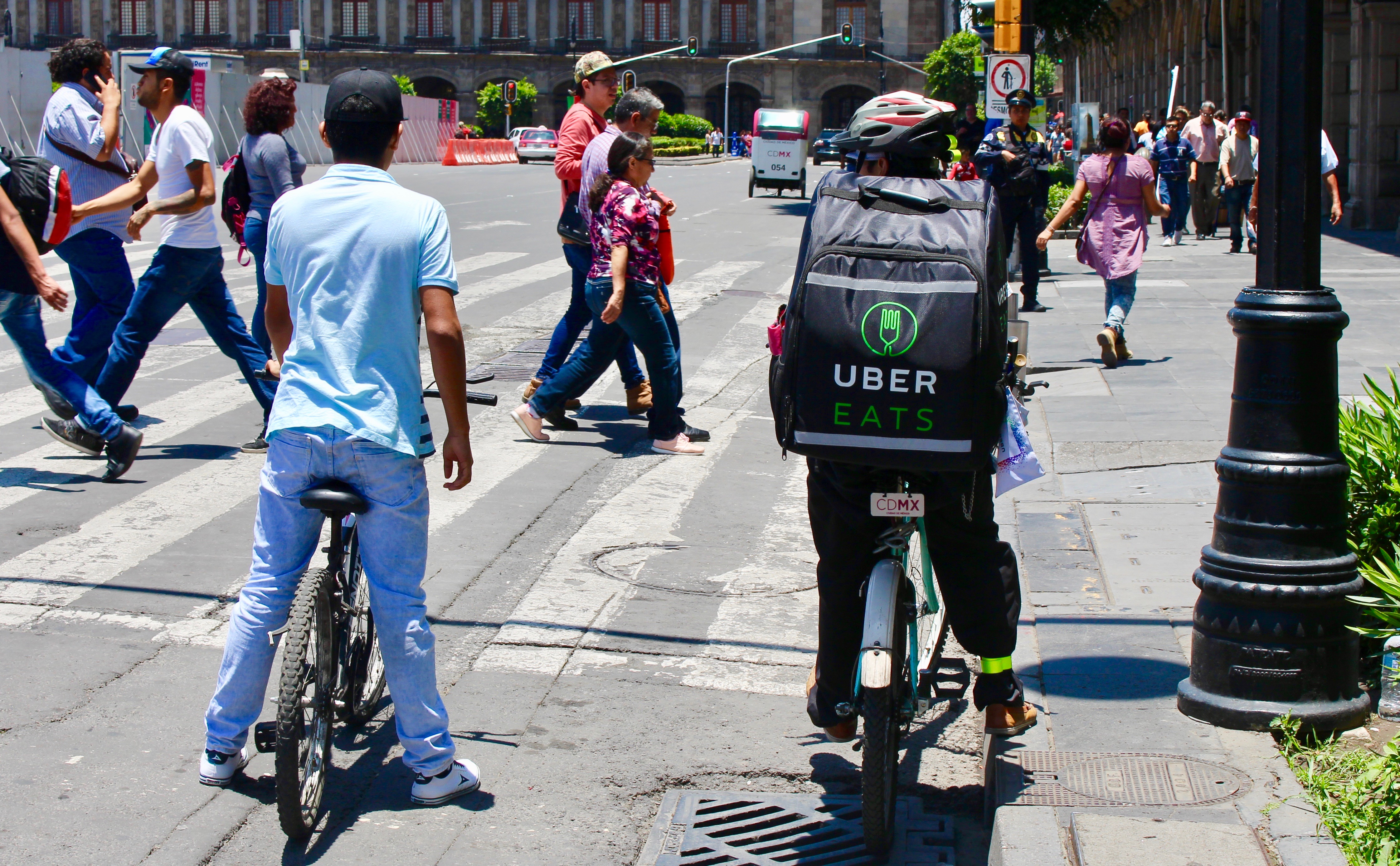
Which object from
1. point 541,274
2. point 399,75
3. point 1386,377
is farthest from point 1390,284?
point 399,75

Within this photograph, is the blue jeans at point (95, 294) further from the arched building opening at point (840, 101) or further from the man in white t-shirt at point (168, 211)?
the arched building opening at point (840, 101)

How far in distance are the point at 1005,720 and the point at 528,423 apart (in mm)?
4597

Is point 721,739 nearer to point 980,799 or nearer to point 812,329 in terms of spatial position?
point 980,799

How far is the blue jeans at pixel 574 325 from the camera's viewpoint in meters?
8.51

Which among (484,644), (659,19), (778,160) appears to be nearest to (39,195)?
(484,644)

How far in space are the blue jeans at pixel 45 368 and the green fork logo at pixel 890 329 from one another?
4.82m

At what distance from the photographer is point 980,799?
156 inches

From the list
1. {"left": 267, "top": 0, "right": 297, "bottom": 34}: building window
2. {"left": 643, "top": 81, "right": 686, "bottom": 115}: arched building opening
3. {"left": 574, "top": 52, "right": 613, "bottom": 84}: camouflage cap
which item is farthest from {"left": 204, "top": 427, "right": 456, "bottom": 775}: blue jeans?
{"left": 267, "top": 0, "right": 297, "bottom": 34}: building window

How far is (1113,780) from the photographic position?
3.70 metres

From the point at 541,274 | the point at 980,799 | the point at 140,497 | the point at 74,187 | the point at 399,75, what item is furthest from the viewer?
the point at 399,75

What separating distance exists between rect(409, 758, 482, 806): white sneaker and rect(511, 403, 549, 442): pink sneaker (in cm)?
433

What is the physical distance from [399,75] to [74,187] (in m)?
79.6

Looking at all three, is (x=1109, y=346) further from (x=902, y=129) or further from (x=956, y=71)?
(x=956, y=71)

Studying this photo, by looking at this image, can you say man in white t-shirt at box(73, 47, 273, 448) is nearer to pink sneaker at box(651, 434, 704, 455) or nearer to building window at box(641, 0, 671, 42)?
pink sneaker at box(651, 434, 704, 455)
